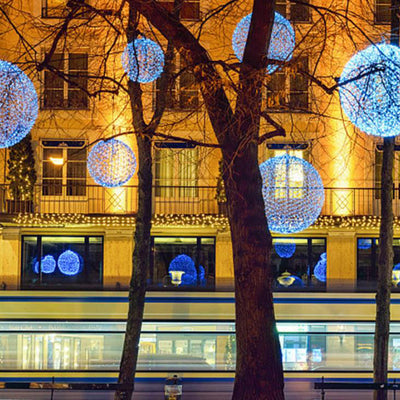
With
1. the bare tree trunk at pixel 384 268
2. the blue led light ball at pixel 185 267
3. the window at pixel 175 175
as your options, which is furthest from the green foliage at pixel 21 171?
the bare tree trunk at pixel 384 268

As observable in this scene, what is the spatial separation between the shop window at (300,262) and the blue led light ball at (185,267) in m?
2.52

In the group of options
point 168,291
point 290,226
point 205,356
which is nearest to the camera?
point 290,226

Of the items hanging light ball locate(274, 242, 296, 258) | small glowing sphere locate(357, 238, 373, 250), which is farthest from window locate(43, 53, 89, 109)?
small glowing sphere locate(357, 238, 373, 250)

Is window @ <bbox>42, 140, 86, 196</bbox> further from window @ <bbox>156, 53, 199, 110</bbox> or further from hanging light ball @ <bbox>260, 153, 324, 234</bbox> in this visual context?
hanging light ball @ <bbox>260, 153, 324, 234</bbox>

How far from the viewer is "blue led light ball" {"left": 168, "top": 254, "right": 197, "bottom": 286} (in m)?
22.8

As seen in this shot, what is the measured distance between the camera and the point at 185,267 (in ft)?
75.2

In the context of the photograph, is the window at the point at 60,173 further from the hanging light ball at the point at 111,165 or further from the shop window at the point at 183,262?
the hanging light ball at the point at 111,165

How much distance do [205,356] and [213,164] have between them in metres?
6.51

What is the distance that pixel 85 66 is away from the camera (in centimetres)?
2325

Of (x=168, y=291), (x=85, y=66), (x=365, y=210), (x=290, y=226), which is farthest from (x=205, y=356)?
(x=85, y=66)

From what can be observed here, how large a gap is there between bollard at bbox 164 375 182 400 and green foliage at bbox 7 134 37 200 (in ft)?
24.6

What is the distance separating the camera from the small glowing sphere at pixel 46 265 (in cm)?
2266

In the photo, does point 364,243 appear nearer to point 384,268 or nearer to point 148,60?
point 384,268

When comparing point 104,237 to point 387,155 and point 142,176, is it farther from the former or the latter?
point 387,155
